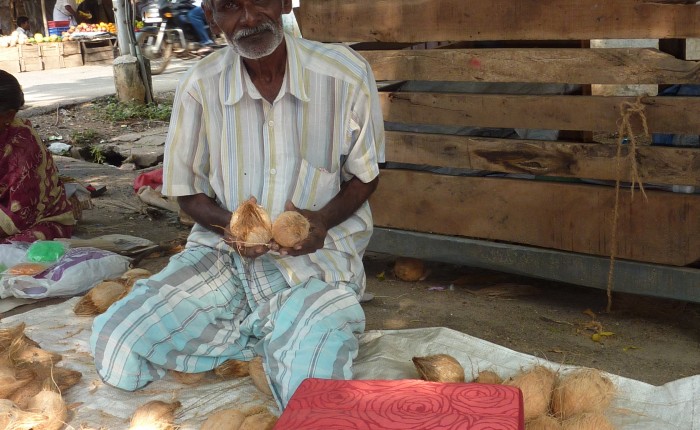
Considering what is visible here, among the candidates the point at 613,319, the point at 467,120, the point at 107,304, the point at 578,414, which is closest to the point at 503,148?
the point at 467,120

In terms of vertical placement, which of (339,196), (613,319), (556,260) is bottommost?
(613,319)

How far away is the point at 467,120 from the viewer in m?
3.49

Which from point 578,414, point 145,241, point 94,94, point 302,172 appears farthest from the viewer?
point 94,94

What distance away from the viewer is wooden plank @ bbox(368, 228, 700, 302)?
10.2 ft

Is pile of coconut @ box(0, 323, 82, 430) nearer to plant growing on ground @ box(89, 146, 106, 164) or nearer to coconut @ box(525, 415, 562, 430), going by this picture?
coconut @ box(525, 415, 562, 430)

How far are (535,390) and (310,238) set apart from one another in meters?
0.80

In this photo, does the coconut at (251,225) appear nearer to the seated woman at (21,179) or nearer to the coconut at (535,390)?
the coconut at (535,390)

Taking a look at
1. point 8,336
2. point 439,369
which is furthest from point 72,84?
point 439,369

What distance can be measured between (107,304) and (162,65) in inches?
410

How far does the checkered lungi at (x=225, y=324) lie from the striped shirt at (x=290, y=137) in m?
0.12

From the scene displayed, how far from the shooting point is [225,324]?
109 inches

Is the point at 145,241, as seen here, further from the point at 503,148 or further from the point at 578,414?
the point at 578,414

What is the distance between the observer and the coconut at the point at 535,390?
228 cm

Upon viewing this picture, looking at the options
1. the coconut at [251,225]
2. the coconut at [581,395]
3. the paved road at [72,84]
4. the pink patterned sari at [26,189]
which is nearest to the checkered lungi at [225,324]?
the coconut at [251,225]
